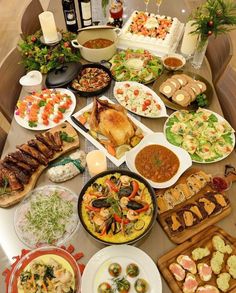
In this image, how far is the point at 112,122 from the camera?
6.90ft

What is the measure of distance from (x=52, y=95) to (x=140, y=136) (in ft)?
2.71

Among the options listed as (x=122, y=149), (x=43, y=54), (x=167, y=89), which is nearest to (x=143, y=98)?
(x=167, y=89)

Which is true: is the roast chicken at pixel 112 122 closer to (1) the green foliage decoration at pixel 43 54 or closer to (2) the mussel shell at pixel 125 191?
(2) the mussel shell at pixel 125 191

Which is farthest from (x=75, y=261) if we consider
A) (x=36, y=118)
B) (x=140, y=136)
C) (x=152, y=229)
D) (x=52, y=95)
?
(x=52, y=95)

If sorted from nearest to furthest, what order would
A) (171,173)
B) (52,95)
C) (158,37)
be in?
(171,173), (52,95), (158,37)

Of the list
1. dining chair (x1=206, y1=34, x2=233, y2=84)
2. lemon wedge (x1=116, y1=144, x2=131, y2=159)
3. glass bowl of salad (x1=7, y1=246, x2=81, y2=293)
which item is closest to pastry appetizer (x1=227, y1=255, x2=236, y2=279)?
glass bowl of salad (x1=7, y1=246, x2=81, y2=293)

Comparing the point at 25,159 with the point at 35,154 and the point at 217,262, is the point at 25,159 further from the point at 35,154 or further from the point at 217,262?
the point at 217,262

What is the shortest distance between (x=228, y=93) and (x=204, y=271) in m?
1.52

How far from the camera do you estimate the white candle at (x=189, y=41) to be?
2615 mm

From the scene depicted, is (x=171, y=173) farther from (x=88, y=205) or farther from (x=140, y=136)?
(x=88, y=205)

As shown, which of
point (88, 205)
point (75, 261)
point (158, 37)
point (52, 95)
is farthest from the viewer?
point (158, 37)

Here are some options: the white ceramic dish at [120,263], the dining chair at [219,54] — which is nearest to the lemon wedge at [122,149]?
the white ceramic dish at [120,263]

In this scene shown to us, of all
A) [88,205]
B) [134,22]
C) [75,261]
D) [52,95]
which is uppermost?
[134,22]

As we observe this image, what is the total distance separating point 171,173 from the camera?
6.34ft
